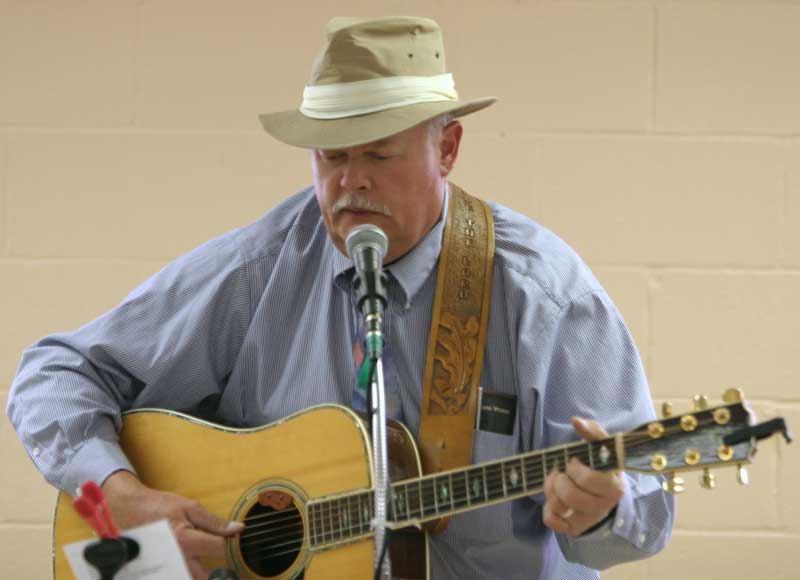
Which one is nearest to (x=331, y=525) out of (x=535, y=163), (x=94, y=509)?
(x=94, y=509)

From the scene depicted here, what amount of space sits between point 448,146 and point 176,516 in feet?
2.88

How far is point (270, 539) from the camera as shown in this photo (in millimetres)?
2176

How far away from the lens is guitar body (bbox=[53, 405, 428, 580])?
2.12 meters

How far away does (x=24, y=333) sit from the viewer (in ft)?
10.8

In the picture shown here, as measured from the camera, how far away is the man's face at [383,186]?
2.30 metres

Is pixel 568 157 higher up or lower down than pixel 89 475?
higher up

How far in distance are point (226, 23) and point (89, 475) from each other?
1404 mm

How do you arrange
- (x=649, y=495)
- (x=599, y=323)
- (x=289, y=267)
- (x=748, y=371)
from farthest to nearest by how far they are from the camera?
(x=748, y=371) → (x=289, y=267) → (x=599, y=323) → (x=649, y=495)

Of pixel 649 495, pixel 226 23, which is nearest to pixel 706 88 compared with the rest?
pixel 226 23

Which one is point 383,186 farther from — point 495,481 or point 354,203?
point 495,481

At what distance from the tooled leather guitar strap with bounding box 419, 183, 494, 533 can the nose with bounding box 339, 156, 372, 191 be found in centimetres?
21

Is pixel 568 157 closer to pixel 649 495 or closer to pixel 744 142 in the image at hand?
pixel 744 142

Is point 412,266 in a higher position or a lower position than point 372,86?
lower

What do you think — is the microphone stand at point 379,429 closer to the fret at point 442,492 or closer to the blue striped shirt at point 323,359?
the fret at point 442,492
